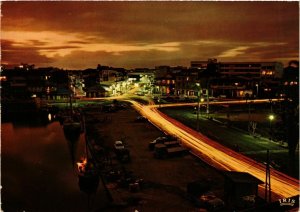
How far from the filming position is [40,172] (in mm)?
24828

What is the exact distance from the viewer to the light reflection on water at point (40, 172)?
19.3 metres

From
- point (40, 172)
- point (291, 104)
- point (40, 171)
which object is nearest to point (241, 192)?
point (291, 104)

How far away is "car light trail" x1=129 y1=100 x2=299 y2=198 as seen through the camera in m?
17.6

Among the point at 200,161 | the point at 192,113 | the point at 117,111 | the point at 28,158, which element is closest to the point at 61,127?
the point at 117,111

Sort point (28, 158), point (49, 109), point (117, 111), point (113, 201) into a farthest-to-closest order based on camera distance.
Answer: point (49, 109)
point (117, 111)
point (28, 158)
point (113, 201)

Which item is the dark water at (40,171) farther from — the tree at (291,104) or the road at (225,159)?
the tree at (291,104)

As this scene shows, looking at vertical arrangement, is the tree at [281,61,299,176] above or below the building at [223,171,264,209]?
above

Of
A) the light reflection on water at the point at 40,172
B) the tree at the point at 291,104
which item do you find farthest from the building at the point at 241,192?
the light reflection on water at the point at 40,172

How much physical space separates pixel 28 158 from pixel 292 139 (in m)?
22.7

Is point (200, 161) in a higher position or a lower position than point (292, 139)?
lower

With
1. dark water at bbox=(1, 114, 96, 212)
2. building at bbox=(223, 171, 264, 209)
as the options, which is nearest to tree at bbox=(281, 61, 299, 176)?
building at bbox=(223, 171, 264, 209)

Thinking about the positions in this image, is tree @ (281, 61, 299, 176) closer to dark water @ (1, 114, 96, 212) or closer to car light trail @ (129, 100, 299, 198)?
car light trail @ (129, 100, 299, 198)

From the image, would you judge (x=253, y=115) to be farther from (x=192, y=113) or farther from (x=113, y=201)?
(x=113, y=201)

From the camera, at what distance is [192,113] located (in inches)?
1731
